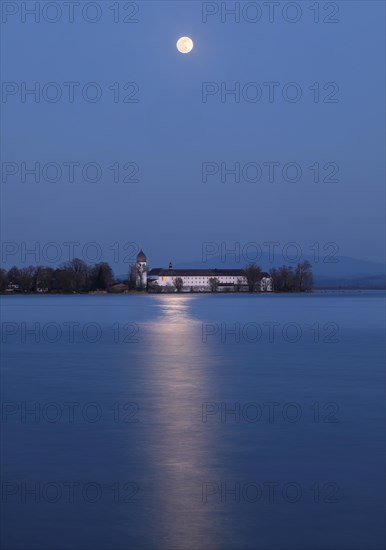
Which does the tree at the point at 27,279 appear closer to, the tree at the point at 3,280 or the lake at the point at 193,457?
the tree at the point at 3,280

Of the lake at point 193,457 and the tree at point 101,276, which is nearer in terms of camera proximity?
the lake at point 193,457

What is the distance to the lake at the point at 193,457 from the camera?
24.1 ft

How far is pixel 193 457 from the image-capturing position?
10.4 metres

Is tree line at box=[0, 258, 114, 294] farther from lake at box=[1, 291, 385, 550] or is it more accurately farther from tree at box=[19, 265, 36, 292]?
lake at box=[1, 291, 385, 550]

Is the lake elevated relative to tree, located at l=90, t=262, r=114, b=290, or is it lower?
lower

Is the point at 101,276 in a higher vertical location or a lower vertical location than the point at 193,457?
higher

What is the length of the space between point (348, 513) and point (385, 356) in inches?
766

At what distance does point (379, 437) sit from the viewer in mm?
11742

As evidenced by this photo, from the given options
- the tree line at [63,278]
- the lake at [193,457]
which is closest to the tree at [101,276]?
the tree line at [63,278]

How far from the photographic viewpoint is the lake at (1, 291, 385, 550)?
24.1 ft

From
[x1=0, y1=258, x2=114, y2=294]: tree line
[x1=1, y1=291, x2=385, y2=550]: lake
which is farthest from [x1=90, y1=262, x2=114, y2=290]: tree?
[x1=1, y1=291, x2=385, y2=550]: lake

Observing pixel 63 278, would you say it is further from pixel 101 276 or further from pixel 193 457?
pixel 193 457

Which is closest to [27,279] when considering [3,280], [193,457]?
[3,280]

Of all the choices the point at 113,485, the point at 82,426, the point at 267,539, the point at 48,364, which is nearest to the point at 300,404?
the point at 82,426
